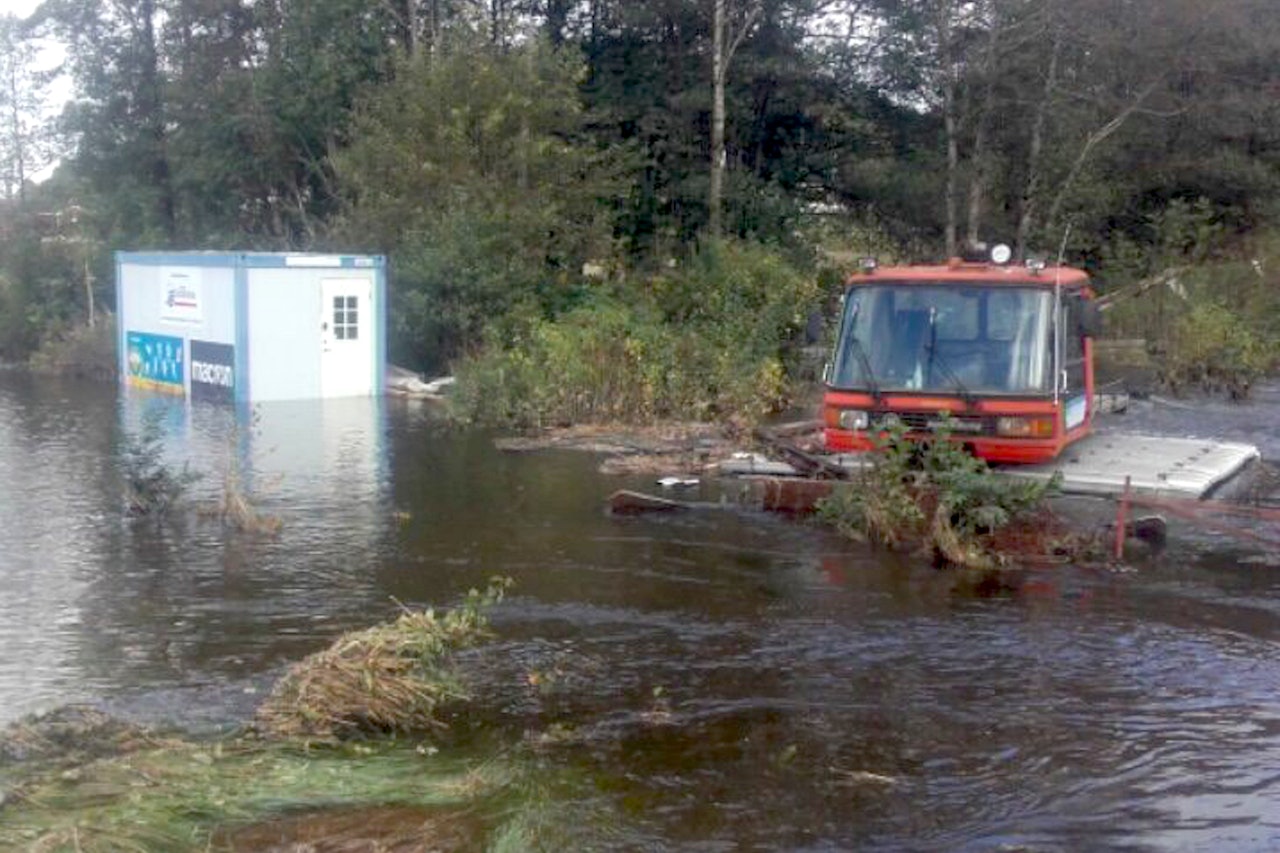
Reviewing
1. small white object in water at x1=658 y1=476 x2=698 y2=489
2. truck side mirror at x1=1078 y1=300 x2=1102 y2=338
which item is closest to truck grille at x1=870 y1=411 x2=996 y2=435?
truck side mirror at x1=1078 y1=300 x2=1102 y2=338

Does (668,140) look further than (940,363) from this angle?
Yes

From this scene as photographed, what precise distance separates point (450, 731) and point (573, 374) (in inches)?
467

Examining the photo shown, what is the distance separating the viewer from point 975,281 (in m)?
12.6

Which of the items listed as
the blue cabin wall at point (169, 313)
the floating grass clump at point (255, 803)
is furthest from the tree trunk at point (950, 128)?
the floating grass clump at point (255, 803)

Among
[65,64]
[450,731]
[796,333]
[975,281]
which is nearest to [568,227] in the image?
[796,333]

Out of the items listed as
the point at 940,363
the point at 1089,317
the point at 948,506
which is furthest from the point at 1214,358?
the point at 948,506

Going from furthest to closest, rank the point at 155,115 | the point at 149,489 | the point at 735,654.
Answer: the point at 155,115 → the point at 149,489 → the point at 735,654

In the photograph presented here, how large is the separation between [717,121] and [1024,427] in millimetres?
19671

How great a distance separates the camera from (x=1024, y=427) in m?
12.1

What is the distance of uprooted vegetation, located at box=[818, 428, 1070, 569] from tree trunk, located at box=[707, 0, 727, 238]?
1853 centimetres

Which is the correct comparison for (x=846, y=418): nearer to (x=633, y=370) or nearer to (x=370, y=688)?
(x=370, y=688)

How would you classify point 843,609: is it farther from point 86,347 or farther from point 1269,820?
point 86,347

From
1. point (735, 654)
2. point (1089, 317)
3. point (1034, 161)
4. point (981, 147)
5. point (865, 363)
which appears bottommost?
point (735, 654)

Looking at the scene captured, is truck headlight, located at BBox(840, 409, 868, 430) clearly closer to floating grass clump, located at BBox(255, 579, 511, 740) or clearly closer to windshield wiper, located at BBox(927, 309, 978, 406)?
windshield wiper, located at BBox(927, 309, 978, 406)
